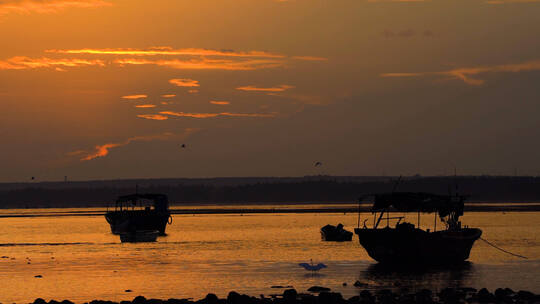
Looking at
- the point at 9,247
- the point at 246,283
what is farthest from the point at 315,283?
the point at 9,247

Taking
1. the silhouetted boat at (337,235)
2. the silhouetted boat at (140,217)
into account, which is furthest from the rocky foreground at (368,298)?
the silhouetted boat at (140,217)

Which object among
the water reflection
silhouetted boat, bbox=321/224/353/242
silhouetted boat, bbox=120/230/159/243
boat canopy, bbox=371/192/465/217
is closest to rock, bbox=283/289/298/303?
the water reflection

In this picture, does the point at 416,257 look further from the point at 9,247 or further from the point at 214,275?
the point at 9,247

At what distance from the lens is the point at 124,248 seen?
9550 cm

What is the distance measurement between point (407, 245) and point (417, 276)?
12.3ft

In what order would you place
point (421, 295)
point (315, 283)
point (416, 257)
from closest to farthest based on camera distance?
point (421, 295)
point (315, 283)
point (416, 257)

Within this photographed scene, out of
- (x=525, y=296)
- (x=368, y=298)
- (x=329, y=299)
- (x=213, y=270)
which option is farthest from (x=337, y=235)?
(x=329, y=299)

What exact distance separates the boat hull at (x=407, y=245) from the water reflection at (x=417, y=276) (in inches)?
28.6

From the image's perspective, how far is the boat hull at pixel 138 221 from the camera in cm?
11319

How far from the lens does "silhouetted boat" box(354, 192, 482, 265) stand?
6525cm

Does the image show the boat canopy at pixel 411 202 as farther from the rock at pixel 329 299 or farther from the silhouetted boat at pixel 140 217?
the silhouetted boat at pixel 140 217

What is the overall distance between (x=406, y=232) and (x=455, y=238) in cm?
558

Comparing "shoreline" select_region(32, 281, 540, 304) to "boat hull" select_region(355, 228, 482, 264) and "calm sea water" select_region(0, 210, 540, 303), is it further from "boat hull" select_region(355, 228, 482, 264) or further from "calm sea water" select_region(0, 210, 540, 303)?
"boat hull" select_region(355, 228, 482, 264)

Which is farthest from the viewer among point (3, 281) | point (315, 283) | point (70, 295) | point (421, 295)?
point (3, 281)
